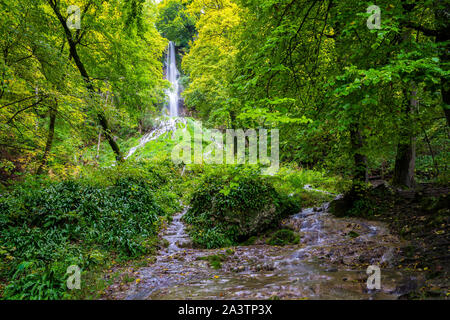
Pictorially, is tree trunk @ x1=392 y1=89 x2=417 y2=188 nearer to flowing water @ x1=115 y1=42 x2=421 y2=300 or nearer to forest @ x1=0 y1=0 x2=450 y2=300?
forest @ x1=0 y1=0 x2=450 y2=300

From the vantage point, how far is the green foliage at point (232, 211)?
7.70 m

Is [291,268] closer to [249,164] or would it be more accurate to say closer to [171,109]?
[249,164]

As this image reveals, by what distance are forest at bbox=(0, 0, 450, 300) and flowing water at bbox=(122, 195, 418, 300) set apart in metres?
0.05

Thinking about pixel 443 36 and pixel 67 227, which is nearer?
pixel 443 36

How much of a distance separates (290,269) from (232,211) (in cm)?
325

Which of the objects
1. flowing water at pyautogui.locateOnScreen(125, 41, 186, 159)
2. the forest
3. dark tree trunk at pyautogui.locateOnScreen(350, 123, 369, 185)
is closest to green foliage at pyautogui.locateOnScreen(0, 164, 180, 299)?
the forest

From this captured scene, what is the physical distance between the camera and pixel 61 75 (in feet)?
20.7

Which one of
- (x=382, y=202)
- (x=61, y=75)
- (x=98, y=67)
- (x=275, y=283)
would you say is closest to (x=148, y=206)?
(x=61, y=75)

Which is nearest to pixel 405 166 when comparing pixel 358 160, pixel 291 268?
pixel 358 160

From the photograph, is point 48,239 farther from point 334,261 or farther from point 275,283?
point 334,261

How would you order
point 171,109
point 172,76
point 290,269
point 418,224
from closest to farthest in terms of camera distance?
point 290,269 → point 418,224 → point 171,109 → point 172,76

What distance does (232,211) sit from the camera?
798 centimetres

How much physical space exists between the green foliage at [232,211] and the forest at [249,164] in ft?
0.15

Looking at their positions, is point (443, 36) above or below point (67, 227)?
above
